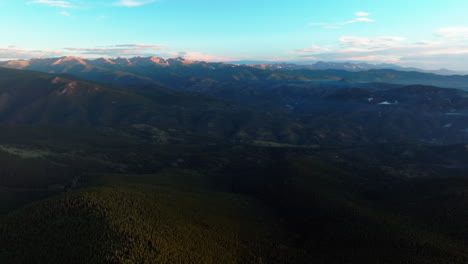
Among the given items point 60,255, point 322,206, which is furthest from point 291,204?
point 60,255

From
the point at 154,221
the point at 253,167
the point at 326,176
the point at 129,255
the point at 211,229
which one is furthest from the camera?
the point at 253,167

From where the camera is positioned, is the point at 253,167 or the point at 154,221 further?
the point at 253,167

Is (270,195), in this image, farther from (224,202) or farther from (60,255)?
(60,255)

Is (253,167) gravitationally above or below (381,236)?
below

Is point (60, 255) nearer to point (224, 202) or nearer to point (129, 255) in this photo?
point (129, 255)

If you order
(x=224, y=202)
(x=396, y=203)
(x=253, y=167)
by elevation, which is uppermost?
(x=396, y=203)

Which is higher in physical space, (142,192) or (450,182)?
(450,182)

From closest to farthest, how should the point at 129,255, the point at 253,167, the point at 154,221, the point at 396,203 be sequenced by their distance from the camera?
the point at 129,255, the point at 154,221, the point at 396,203, the point at 253,167

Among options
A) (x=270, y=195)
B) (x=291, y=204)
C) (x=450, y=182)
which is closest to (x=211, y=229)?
(x=291, y=204)

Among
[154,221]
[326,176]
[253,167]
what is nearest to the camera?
[154,221]
